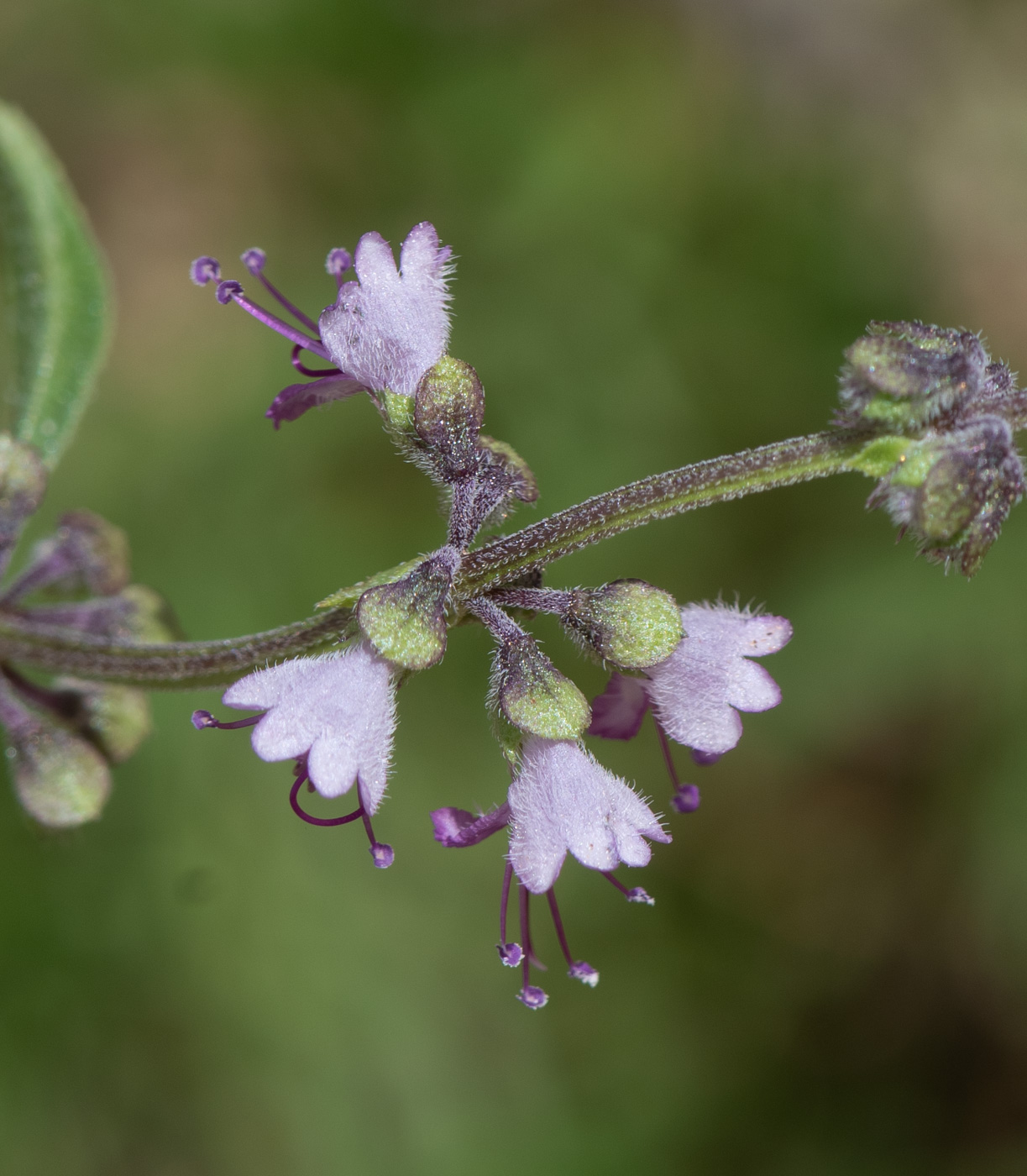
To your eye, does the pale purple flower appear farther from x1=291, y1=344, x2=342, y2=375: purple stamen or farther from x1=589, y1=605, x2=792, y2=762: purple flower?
x1=589, y1=605, x2=792, y2=762: purple flower

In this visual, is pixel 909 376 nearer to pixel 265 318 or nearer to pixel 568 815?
pixel 568 815

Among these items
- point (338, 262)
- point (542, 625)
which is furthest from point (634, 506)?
point (542, 625)

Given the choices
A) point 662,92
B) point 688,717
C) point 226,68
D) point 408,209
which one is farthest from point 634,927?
point 226,68

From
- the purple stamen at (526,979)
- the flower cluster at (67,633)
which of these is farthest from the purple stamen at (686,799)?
the flower cluster at (67,633)

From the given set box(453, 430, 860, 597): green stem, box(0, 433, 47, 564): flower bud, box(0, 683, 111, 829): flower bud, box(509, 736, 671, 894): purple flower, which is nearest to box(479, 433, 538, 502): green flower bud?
box(453, 430, 860, 597): green stem

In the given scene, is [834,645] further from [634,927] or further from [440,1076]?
[440,1076]

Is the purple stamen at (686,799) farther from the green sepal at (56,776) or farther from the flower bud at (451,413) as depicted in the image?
the green sepal at (56,776)
